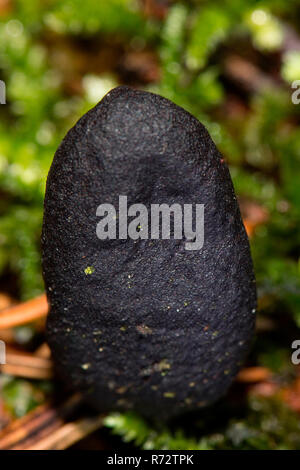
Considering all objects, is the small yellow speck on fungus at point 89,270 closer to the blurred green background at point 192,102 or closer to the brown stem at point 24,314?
the brown stem at point 24,314

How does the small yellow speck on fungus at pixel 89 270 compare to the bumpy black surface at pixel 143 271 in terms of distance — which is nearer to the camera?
the bumpy black surface at pixel 143 271

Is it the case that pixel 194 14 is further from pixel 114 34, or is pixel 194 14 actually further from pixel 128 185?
pixel 128 185

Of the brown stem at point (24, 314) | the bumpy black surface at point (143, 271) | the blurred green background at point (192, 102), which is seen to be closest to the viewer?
the bumpy black surface at point (143, 271)

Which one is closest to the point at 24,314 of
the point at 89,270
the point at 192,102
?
the point at 89,270

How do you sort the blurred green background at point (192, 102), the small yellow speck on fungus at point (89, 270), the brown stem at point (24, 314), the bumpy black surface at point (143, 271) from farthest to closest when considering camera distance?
the blurred green background at point (192, 102), the brown stem at point (24, 314), the small yellow speck on fungus at point (89, 270), the bumpy black surface at point (143, 271)

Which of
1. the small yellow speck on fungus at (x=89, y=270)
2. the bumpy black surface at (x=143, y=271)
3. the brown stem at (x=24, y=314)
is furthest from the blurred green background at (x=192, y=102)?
the small yellow speck on fungus at (x=89, y=270)

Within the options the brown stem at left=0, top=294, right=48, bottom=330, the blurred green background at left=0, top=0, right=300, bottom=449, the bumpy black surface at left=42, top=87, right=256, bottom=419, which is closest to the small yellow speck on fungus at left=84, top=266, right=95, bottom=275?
the bumpy black surface at left=42, top=87, right=256, bottom=419

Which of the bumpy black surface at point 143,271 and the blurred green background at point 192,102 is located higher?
the blurred green background at point 192,102
